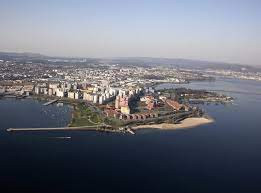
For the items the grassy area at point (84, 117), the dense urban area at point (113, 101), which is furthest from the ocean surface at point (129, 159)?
the dense urban area at point (113, 101)

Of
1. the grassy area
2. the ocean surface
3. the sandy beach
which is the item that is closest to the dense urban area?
the grassy area

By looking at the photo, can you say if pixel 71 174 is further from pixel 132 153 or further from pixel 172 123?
pixel 172 123

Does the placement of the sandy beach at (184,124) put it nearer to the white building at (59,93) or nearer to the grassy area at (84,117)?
the grassy area at (84,117)

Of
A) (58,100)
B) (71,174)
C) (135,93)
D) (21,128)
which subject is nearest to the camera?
(71,174)

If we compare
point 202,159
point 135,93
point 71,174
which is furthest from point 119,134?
point 135,93

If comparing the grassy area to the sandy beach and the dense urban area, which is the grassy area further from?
the sandy beach

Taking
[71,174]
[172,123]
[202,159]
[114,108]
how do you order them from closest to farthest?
1. [71,174]
2. [202,159]
3. [172,123]
4. [114,108]
